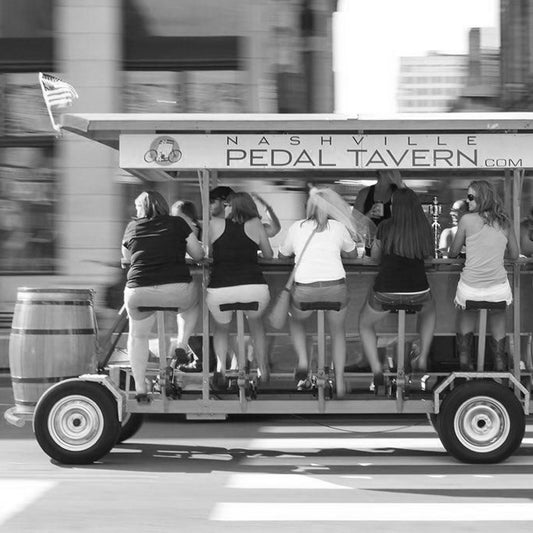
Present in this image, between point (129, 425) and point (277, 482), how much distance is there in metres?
1.97

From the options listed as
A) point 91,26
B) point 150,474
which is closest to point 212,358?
point 150,474

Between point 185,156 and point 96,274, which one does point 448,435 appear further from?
point 96,274

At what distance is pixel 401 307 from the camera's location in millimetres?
8273

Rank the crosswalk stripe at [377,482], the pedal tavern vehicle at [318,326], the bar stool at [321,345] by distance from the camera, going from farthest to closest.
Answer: the bar stool at [321,345]
the pedal tavern vehicle at [318,326]
the crosswalk stripe at [377,482]

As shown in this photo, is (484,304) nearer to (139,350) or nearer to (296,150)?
(296,150)

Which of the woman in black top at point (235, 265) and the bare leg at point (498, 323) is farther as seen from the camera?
the bare leg at point (498, 323)

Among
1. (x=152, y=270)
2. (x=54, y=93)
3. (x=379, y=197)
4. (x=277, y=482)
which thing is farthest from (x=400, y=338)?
(x=54, y=93)

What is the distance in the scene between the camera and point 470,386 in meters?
8.05

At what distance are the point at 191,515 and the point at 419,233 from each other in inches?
117

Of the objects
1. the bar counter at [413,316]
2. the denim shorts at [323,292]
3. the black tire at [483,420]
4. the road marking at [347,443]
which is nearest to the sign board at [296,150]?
the denim shorts at [323,292]

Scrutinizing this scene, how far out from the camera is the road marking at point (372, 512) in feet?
20.9

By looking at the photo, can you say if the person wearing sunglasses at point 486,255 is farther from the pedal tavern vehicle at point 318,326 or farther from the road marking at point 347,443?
the road marking at point 347,443

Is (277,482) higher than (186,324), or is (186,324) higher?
(186,324)

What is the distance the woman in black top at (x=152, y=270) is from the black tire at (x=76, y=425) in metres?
0.30
